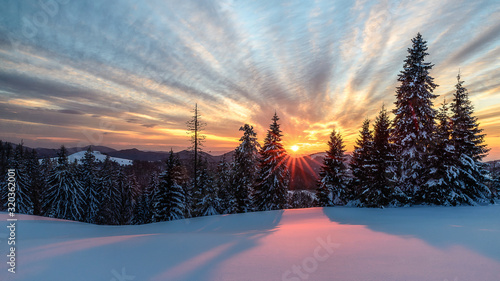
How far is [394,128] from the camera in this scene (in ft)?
59.8

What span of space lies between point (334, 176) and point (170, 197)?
19402mm

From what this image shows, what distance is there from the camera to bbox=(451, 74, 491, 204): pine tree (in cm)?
1614

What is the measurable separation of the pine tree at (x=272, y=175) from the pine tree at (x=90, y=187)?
28207 millimetres

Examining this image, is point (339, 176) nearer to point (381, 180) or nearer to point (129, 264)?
point (381, 180)

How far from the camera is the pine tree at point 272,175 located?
81.6ft

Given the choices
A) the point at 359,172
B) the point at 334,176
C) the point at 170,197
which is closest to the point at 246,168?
the point at 170,197

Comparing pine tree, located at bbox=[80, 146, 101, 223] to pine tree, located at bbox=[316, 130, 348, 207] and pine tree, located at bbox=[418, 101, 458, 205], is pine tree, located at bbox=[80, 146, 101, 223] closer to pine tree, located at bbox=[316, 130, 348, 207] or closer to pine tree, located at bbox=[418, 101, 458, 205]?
pine tree, located at bbox=[316, 130, 348, 207]

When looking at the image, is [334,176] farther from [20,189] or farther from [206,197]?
[20,189]

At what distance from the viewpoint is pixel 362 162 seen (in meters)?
21.3

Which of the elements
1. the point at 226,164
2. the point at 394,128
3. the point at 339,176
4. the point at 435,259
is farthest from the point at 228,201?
the point at 435,259

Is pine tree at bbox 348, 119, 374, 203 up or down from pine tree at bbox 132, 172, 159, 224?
up

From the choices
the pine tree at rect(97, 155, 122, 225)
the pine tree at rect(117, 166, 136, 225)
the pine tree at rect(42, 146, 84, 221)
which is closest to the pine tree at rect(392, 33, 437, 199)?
the pine tree at rect(42, 146, 84, 221)

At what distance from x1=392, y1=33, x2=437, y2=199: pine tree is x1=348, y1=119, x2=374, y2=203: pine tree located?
2642 mm

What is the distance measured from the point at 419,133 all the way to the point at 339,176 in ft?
31.1
